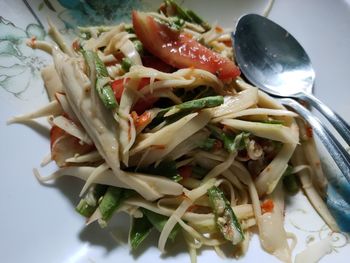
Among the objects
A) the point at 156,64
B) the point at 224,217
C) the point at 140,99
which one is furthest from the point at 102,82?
the point at 224,217

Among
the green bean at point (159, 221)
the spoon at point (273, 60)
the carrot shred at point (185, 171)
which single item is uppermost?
the spoon at point (273, 60)

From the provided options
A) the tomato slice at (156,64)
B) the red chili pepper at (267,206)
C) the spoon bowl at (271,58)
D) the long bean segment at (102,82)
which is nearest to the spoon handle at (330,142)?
the spoon bowl at (271,58)

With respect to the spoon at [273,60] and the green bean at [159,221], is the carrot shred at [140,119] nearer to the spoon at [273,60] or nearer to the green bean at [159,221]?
the green bean at [159,221]

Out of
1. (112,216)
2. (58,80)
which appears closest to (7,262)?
(112,216)

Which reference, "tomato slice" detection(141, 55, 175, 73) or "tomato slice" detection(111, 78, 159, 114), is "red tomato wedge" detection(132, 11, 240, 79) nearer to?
"tomato slice" detection(141, 55, 175, 73)

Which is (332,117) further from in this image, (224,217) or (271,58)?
(224,217)

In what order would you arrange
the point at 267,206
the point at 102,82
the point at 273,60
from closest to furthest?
the point at 102,82, the point at 267,206, the point at 273,60
